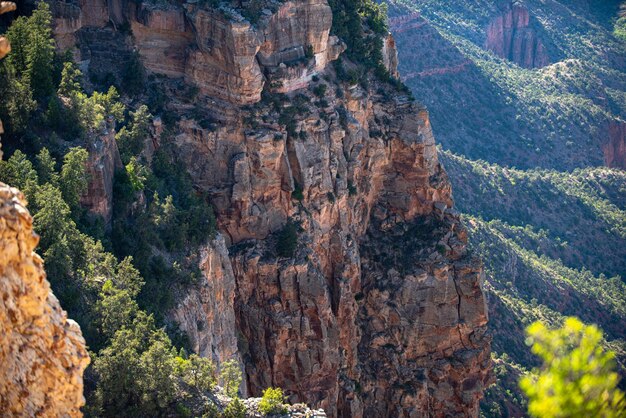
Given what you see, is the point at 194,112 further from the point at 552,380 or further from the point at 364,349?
the point at 552,380

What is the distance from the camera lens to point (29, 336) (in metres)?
26.6

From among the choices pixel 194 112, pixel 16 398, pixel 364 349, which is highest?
pixel 16 398

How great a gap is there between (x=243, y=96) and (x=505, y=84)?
11757 centimetres

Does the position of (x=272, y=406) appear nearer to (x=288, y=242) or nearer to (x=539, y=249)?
(x=288, y=242)

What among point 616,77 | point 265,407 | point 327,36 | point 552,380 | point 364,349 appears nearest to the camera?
point 552,380

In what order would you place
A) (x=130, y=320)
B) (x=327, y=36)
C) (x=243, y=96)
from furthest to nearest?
(x=327, y=36) < (x=243, y=96) < (x=130, y=320)

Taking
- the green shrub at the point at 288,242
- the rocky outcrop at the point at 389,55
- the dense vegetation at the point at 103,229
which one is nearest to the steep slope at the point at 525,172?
the rocky outcrop at the point at 389,55

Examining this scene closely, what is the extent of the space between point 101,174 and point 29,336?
27.0 m

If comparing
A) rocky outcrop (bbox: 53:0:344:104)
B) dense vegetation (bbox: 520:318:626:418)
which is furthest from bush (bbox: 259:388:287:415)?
rocky outcrop (bbox: 53:0:344:104)

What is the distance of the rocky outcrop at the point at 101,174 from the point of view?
5244 centimetres

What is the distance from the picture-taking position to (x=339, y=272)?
248ft

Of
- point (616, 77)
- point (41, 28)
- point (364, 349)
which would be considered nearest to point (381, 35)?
point (364, 349)

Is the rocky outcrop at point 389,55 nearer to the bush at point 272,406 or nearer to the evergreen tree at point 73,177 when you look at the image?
the evergreen tree at point 73,177

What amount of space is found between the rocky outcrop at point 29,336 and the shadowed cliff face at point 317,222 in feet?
95.2
